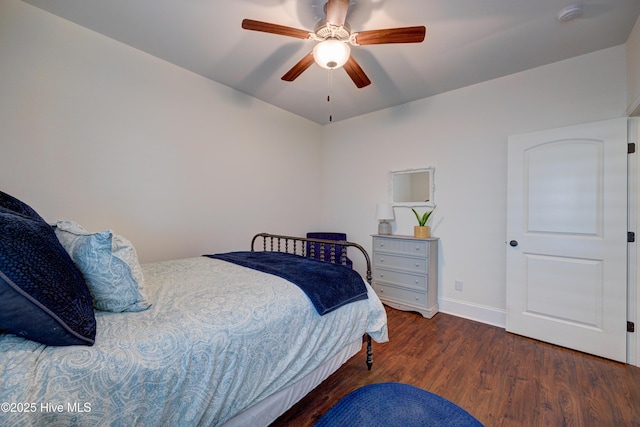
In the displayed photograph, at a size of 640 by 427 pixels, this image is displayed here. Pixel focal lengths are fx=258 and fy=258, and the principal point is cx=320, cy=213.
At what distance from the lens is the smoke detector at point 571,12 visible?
181 cm

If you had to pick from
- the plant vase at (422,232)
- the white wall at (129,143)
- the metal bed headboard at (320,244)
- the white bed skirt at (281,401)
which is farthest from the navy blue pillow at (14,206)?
the plant vase at (422,232)

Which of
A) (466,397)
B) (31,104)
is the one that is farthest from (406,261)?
(31,104)

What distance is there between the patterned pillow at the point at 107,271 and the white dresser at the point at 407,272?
2639 mm

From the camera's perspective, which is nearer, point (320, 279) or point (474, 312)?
point (320, 279)

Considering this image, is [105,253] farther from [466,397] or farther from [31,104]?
[466,397]

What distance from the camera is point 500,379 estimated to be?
1.86 metres

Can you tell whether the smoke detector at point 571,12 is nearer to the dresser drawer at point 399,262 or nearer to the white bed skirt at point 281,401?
the dresser drawer at point 399,262

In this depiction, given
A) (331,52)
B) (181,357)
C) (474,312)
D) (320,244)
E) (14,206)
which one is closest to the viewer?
(181,357)

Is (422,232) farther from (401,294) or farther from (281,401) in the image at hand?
Answer: (281,401)

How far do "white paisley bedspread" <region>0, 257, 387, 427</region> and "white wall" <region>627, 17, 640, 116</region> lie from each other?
8.68ft

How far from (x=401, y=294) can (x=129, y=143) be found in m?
3.27

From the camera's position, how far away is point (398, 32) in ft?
5.28

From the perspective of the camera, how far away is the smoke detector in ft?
5.92

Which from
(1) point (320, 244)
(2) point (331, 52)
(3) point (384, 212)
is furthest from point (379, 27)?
(3) point (384, 212)
